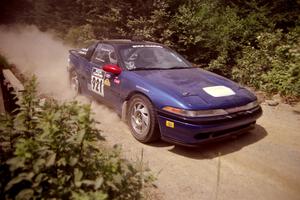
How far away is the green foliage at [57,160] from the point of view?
1901mm

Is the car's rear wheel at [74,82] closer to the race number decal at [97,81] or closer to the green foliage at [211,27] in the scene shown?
the race number decal at [97,81]

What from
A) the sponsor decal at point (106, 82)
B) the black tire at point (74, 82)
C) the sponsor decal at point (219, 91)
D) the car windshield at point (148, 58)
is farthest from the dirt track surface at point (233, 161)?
the car windshield at point (148, 58)

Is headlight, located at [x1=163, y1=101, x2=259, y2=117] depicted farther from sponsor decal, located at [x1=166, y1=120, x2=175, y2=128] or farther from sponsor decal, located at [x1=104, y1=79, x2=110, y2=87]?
sponsor decal, located at [x1=104, y1=79, x2=110, y2=87]

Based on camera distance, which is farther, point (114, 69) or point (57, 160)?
point (114, 69)

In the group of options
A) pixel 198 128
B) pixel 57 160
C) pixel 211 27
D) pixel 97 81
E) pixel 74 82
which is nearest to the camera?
pixel 57 160

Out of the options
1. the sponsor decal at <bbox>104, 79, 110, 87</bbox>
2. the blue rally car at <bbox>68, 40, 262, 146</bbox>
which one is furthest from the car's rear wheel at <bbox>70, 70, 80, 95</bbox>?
the sponsor decal at <bbox>104, 79, 110, 87</bbox>

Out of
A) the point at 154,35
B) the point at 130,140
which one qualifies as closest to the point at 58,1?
the point at 154,35

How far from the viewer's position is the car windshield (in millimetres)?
4961

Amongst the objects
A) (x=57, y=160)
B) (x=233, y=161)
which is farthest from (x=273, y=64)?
(x=57, y=160)

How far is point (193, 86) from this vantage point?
4277 mm

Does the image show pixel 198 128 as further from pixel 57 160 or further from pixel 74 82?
pixel 74 82

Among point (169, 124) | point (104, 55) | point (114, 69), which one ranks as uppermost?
point (104, 55)

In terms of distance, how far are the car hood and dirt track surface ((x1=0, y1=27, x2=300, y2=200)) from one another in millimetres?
757

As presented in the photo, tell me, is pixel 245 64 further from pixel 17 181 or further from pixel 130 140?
pixel 17 181
